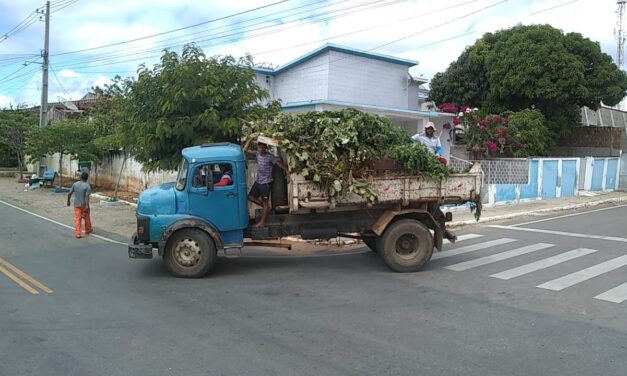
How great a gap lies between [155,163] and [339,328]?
8020 mm

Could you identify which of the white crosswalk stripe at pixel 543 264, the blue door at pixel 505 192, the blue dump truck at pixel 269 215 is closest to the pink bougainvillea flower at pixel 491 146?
the blue door at pixel 505 192

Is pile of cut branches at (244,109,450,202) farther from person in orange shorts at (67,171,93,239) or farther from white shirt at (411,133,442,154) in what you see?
person in orange shorts at (67,171,93,239)

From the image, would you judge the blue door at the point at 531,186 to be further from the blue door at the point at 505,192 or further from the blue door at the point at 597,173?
the blue door at the point at 597,173

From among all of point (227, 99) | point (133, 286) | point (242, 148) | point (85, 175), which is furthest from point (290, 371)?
point (85, 175)

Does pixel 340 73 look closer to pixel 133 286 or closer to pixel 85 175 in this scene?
pixel 85 175

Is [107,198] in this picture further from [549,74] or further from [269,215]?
[549,74]

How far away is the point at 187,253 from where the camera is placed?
28.1 feet

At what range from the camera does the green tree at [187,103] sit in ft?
38.1

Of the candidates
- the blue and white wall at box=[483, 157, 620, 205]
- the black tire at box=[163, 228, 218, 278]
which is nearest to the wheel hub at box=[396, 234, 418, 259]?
the black tire at box=[163, 228, 218, 278]

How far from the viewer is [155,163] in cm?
1253

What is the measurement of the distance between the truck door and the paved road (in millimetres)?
951

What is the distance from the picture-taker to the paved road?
4.95 m

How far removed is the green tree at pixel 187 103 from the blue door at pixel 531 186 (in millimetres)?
12225

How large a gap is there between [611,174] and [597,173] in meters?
1.77
